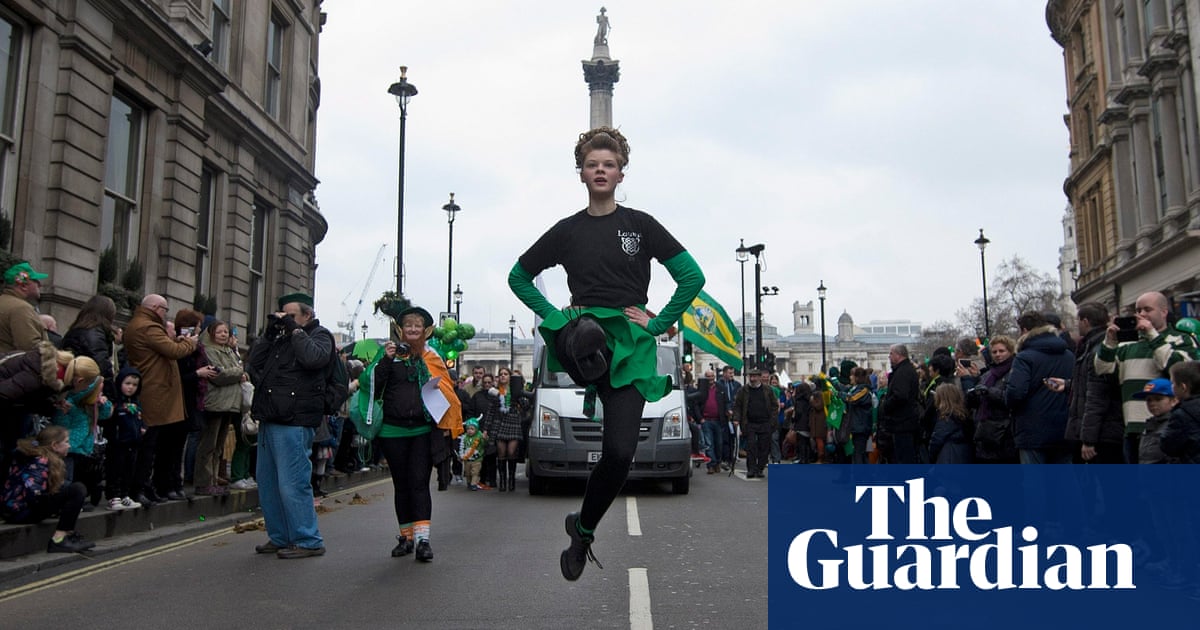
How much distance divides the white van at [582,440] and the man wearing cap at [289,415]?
5.39 meters

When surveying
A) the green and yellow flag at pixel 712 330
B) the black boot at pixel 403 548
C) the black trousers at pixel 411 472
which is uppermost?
the green and yellow flag at pixel 712 330

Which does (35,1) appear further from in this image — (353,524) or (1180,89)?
(1180,89)

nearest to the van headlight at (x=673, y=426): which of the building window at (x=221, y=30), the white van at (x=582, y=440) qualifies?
the white van at (x=582, y=440)

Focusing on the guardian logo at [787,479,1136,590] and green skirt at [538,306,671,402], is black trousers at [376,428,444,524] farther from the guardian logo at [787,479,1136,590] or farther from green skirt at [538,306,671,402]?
the guardian logo at [787,479,1136,590]

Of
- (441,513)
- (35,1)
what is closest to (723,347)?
(441,513)

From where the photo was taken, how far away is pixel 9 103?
43.6 feet

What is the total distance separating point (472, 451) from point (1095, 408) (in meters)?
9.49

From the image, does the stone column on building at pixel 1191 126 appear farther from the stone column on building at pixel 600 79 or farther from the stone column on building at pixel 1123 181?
the stone column on building at pixel 600 79

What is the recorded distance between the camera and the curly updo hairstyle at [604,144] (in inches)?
189

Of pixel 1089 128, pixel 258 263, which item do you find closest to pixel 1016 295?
pixel 1089 128

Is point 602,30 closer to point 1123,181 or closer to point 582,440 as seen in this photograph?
point 1123,181

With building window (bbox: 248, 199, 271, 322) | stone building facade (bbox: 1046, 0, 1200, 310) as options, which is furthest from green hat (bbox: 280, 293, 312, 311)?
stone building facade (bbox: 1046, 0, 1200, 310)

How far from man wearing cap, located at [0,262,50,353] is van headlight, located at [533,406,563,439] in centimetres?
656

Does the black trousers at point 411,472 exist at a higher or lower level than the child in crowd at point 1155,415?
lower
